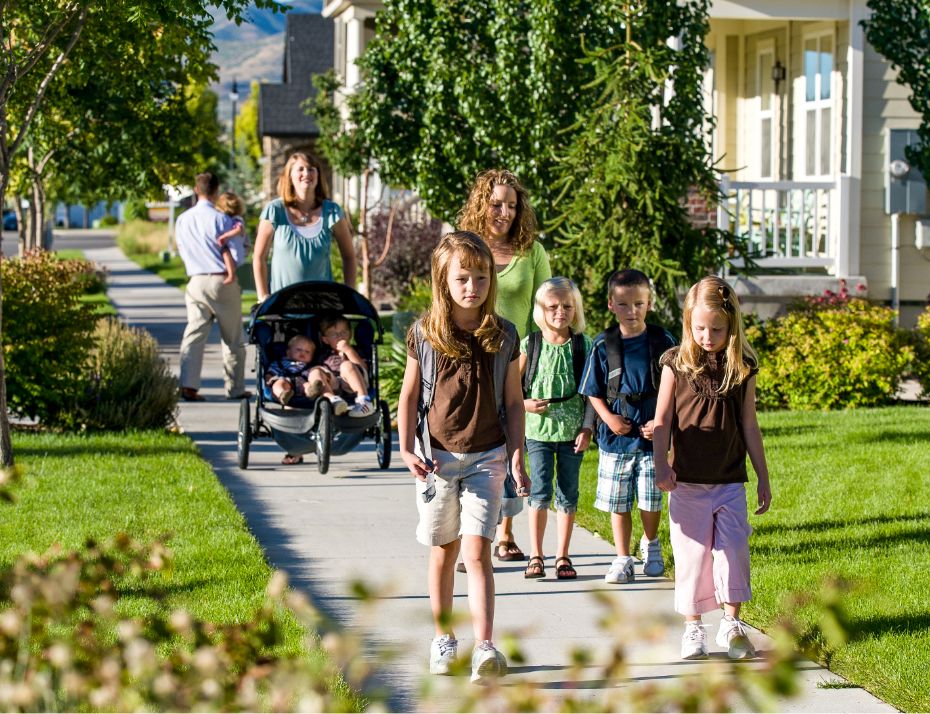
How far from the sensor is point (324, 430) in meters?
9.50

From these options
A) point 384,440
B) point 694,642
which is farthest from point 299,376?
point 694,642

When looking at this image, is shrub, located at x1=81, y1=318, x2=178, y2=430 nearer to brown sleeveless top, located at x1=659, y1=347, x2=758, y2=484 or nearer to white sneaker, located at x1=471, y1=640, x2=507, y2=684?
brown sleeveless top, located at x1=659, y1=347, x2=758, y2=484

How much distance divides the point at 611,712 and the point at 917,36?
46.0 feet

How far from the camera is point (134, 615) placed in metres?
6.11

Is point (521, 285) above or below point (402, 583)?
above

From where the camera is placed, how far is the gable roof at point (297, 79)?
145 feet

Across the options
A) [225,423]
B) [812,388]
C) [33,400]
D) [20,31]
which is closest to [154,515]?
[33,400]

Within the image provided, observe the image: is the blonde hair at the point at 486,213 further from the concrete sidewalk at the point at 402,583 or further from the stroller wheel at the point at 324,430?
the stroller wheel at the point at 324,430

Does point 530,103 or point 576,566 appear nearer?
point 576,566

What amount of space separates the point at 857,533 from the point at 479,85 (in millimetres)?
7024

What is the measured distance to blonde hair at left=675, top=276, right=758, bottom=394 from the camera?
5969 mm

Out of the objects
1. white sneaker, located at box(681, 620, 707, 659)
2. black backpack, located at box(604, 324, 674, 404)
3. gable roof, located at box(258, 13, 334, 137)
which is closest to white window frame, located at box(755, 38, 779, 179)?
black backpack, located at box(604, 324, 674, 404)

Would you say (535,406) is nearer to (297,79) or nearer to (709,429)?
(709,429)

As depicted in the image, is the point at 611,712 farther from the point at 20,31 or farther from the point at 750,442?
the point at 20,31
